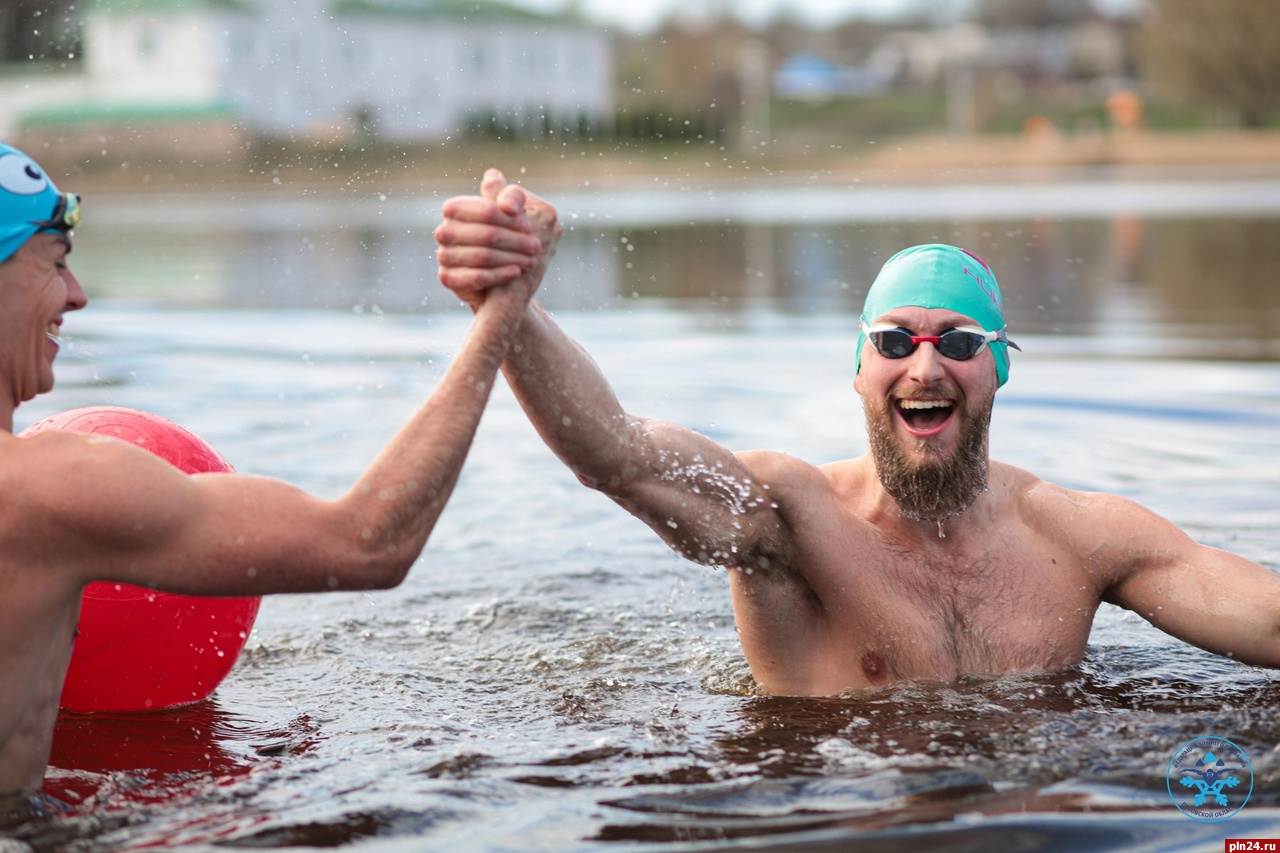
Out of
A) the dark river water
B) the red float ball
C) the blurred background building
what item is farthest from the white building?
the red float ball

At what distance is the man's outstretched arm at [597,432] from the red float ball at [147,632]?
135 cm

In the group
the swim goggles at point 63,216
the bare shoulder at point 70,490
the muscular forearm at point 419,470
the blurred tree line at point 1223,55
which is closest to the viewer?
the bare shoulder at point 70,490

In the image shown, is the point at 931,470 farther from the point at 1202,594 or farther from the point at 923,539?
the point at 1202,594

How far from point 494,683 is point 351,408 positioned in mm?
6769

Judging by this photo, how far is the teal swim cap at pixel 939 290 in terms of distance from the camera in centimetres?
501

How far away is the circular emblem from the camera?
13.9 feet

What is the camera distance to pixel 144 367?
47.0ft

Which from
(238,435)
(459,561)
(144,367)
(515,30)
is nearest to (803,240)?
(144,367)

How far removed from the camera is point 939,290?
5.02 meters

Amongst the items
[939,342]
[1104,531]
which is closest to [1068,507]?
[1104,531]

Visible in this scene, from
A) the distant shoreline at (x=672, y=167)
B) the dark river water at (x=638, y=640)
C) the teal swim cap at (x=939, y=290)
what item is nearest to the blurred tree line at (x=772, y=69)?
the distant shoreline at (x=672, y=167)

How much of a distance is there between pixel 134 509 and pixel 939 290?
253cm

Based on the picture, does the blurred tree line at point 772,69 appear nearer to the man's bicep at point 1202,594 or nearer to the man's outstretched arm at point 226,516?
the man's bicep at point 1202,594

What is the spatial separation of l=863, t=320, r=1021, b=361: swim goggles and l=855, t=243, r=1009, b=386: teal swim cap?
10cm
